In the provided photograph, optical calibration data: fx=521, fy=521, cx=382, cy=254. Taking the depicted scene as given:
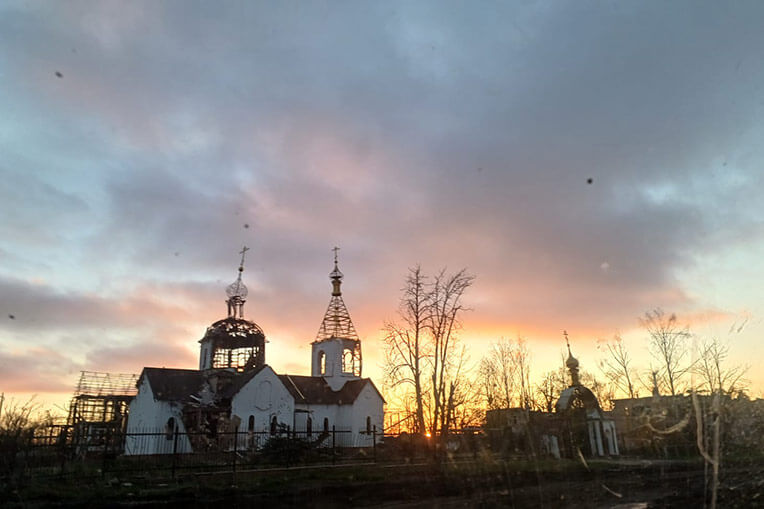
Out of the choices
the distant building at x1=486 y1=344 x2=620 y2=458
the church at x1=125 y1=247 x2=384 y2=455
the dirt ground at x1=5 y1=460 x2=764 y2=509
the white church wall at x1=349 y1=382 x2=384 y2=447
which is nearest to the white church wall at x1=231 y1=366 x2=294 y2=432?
the church at x1=125 y1=247 x2=384 y2=455

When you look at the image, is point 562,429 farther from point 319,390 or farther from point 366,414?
point 319,390

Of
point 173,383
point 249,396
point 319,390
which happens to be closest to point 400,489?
point 249,396

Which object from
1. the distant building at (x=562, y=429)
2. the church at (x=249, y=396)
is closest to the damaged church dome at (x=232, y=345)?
the church at (x=249, y=396)

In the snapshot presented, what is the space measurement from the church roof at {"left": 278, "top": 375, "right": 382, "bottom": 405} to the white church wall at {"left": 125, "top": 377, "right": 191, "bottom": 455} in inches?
321

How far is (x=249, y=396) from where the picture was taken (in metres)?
35.6

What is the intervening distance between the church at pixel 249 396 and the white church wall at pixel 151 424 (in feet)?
0.21

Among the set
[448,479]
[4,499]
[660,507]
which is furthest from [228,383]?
[660,507]

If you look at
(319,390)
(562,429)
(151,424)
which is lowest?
(562,429)

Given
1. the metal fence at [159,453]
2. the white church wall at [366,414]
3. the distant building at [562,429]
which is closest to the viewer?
the metal fence at [159,453]

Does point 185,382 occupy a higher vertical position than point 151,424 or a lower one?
higher

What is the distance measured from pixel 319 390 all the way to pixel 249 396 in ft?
25.7

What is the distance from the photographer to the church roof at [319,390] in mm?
40384

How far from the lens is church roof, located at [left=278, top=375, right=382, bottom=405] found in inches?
1590

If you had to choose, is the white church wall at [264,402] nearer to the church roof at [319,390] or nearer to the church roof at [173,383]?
the church roof at [319,390]
